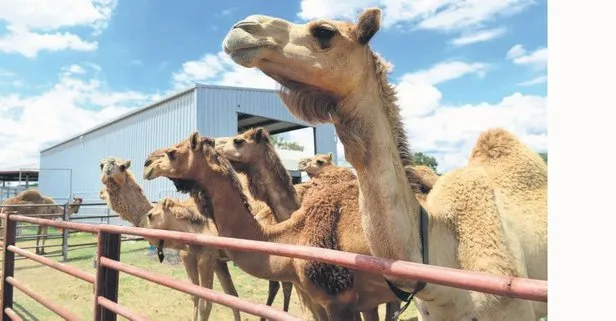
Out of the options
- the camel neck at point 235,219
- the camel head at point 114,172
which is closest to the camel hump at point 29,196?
the camel head at point 114,172

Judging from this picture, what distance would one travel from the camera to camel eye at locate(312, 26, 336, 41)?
2248 mm

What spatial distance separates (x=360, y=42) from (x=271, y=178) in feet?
12.9

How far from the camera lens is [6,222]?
16.4ft

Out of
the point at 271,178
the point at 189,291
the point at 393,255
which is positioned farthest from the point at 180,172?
the point at 393,255

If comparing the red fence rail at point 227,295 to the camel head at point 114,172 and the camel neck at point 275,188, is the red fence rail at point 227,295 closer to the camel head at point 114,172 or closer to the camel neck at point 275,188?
the camel neck at point 275,188

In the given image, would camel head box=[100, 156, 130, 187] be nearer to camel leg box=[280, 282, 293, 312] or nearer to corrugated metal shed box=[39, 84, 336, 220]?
camel leg box=[280, 282, 293, 312]

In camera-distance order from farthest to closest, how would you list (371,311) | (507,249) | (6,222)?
(6,222), (371,311), (507,249)

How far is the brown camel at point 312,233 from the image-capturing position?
3918mm

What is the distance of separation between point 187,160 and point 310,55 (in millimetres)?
3573
